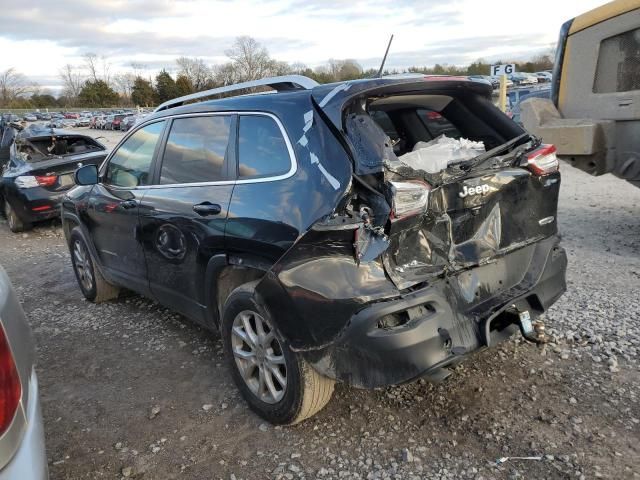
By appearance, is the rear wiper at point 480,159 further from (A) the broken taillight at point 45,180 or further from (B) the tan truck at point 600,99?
(A) the broken taillight at point 45,180

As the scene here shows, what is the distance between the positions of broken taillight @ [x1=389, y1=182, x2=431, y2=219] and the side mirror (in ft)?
10.3

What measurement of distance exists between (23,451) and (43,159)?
8498 mm

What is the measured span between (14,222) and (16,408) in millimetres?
8723

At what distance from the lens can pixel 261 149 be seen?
3.02 m

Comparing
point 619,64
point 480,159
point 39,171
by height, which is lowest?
point 39,171

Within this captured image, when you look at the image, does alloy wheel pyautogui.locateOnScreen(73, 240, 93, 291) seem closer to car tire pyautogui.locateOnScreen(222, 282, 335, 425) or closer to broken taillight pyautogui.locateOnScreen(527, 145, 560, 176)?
car tire pyautogui.locateOnScreen(222, 282, 335, 425)

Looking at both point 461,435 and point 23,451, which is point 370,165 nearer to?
point 461,435

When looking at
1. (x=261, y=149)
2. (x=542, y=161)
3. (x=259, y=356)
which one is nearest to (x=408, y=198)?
(x=261, y=149)

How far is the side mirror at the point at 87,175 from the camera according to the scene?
459cm

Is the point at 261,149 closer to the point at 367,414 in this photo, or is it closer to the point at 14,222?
the point at 367,414

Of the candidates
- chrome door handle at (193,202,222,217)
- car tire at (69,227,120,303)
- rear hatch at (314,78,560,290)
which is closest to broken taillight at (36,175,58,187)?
car tire at (69,227,120,303)

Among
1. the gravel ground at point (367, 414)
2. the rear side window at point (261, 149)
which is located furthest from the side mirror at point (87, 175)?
the rear side window at point (261, 149)

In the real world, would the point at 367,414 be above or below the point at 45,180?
below

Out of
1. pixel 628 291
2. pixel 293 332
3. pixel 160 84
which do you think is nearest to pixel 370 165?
pixel 293 332
